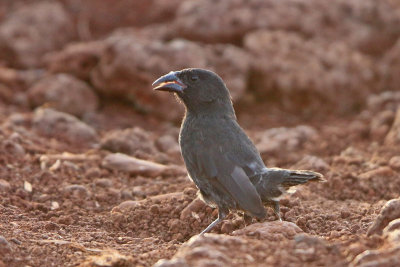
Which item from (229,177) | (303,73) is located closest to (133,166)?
(229,177)

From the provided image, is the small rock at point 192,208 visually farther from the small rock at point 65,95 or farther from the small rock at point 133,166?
the small rock at point 65,95

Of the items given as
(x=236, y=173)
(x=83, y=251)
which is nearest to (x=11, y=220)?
(x=83, y=251)

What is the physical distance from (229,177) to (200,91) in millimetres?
903

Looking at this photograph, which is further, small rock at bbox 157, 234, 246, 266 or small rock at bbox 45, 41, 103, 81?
small rock at bbox 45, 41, 103, 81

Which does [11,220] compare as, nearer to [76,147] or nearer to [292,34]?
[76,147]

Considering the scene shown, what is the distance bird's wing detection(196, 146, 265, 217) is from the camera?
5.61 m

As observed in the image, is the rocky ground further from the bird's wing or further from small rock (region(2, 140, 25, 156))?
the bird's wing

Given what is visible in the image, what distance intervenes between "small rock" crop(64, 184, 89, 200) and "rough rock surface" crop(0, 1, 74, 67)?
17.1ft

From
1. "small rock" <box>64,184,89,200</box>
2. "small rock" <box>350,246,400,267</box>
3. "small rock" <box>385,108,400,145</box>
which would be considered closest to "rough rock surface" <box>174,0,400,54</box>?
"small rock" <box>385,108,400,145</box>

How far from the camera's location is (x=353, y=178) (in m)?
7.48

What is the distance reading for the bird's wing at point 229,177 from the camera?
5605 mm

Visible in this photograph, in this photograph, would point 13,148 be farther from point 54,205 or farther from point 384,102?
point 384,102

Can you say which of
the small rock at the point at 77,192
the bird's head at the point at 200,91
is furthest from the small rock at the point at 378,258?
the small rock at the point at 77,192

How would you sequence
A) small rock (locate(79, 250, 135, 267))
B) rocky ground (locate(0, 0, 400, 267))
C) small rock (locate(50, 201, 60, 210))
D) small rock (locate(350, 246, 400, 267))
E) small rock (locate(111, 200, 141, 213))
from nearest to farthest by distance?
small rock (locate(350, 246, 400, 267)) → small rock (locate(79, 250, 135, 267)) → rocky ground (locate(0, 0, 400, 267)) → small rock (locate(111, 200, 141, 213)) → small rock (locate(50, 201, 60, 210))
